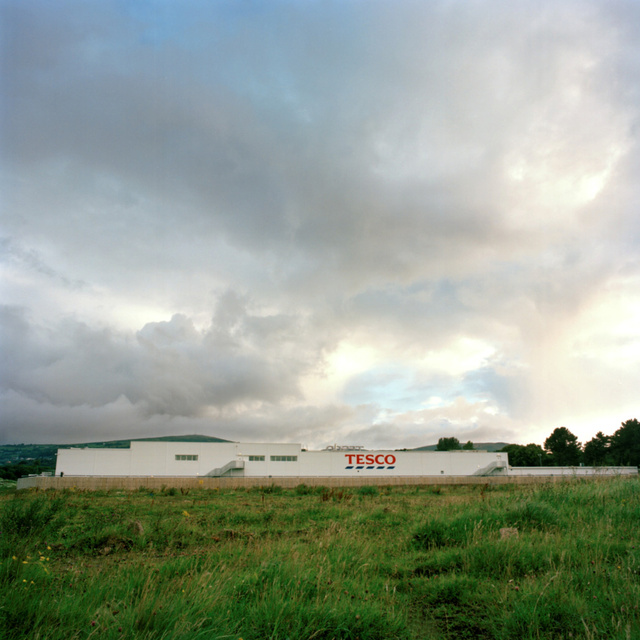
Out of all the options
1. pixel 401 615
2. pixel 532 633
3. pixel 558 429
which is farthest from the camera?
pixel 558 429

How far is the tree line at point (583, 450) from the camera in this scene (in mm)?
99312

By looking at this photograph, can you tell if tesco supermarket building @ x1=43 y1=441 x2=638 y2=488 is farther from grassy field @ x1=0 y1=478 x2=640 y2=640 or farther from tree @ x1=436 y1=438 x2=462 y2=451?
tree @ x1=436 y1=438 x2=462 y2=451

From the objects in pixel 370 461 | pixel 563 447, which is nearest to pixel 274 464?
pixel 370 461

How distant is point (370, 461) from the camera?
66062 millimetres

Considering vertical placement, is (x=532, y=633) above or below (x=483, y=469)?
above

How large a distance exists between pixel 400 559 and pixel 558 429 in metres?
128

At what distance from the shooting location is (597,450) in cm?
10875

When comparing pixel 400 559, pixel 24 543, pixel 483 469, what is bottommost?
pixel 483 469

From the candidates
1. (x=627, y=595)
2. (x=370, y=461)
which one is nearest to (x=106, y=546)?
(x=627, y=595)

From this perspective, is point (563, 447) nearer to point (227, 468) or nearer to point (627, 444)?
point (627, 444)

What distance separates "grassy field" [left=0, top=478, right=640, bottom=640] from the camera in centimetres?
423

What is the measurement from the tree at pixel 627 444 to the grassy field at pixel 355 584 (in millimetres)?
108265

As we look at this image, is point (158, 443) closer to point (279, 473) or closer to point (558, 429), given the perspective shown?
point (279, 473)

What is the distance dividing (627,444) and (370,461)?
233 ft
